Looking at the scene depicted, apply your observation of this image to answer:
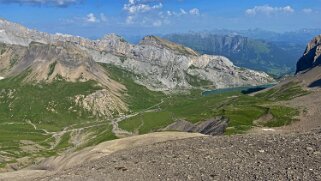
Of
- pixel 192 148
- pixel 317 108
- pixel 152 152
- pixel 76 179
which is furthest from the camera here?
pixel 317 108

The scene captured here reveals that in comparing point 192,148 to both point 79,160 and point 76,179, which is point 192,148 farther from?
point 79,160

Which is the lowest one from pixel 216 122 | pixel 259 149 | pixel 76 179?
pixel 216 122

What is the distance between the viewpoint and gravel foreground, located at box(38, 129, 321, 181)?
34.3m

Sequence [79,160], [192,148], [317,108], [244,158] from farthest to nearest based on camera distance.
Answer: [317,108] < [79,160] < [192,148] < [244,158]

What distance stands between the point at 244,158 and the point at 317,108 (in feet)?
476

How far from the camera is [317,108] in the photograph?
174125mm

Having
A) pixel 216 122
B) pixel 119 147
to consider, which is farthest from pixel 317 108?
pixel 119 147

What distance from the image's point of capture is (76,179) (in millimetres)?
43188

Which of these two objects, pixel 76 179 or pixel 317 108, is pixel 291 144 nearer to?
pixel 76 179

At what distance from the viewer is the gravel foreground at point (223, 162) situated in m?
34.3

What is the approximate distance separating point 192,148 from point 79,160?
28.4 m

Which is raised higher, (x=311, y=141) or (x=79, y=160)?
(x=311, y=141)

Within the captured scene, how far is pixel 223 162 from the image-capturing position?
127 ft

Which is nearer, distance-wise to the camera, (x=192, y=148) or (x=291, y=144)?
(x=291, y=144)
